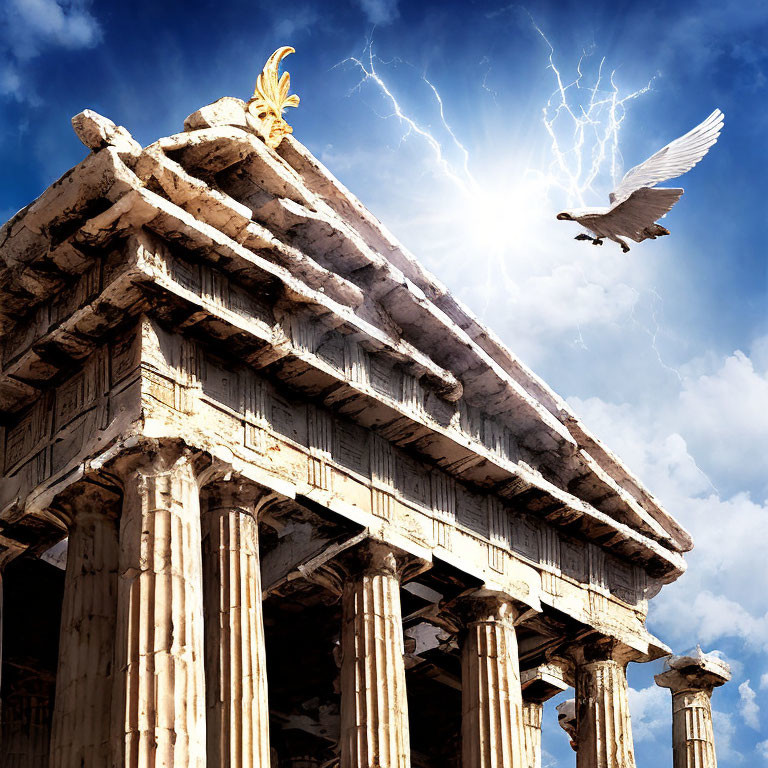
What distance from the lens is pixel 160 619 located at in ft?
86.1

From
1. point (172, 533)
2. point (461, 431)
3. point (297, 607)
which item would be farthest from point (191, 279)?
point (297, 607)

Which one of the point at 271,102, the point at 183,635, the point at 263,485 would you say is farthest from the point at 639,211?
the point at 183,635

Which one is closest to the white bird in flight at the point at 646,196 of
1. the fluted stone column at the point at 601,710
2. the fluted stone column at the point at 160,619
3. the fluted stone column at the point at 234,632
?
the fluted stone column at the point at 601,710

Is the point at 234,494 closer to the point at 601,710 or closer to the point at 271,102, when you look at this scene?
the point at 271,102

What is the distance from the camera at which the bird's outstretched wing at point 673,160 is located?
34.6 m

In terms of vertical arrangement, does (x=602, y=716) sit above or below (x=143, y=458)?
below

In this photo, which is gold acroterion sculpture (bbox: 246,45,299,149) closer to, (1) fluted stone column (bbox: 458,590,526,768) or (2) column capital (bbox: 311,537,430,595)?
(2) column capital (bbox: 311,537,430,595)

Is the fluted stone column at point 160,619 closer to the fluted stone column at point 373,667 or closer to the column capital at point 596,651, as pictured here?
the fluted stone column at point 373,667

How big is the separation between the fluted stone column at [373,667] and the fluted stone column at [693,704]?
9.33m

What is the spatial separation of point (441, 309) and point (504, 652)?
6.13 m

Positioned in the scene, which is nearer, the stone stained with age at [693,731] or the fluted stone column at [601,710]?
the fluted stone column at [601,710]

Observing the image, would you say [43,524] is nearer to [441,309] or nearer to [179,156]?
[179,156]

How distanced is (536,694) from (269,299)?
14.6m

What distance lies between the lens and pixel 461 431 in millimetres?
32719
